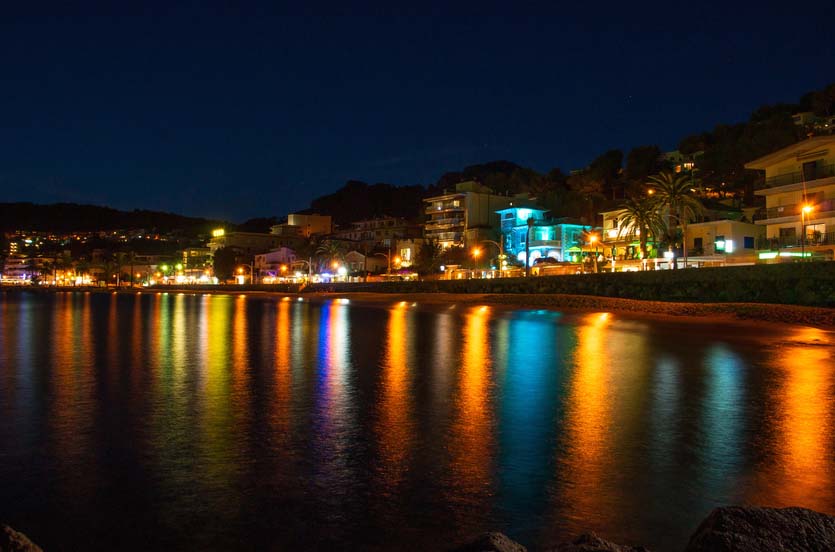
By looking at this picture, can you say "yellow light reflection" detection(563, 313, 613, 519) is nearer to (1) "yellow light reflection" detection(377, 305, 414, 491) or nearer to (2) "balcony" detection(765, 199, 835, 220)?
(1) "yellow light reflection" detection(377, 305, 414, 491)

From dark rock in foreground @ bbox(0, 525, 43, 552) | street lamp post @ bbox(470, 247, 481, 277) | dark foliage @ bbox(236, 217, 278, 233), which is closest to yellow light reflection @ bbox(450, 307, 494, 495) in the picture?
dark rock in foreground @ bbox(0, 525, 43, 552)

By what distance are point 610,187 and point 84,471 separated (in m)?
92.7

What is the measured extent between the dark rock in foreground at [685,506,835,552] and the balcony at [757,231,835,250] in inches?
1780

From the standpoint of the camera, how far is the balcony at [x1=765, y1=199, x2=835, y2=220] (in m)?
43.5

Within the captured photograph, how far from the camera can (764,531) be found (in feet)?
13.4

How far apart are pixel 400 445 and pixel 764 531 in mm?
6994

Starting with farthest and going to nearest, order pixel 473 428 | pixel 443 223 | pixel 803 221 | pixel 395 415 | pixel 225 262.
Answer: pixel 225 262 → pixel 443 223 → pixel 803 221 → pixel 395 415 → pixel 473 428

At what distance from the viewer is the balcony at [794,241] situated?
143 feet

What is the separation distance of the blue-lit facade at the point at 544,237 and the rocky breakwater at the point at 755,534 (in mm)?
72218

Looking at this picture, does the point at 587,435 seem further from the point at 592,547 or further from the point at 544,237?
the point at 544,237

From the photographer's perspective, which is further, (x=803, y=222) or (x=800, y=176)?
(x=800, y=176)

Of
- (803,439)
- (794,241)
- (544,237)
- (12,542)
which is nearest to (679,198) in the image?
(794,241)

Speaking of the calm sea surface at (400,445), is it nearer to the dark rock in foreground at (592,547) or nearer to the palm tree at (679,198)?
the dark rock in foreground at (592,547)

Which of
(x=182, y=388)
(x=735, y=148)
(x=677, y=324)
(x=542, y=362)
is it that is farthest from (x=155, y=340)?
(x=735, y=148)
